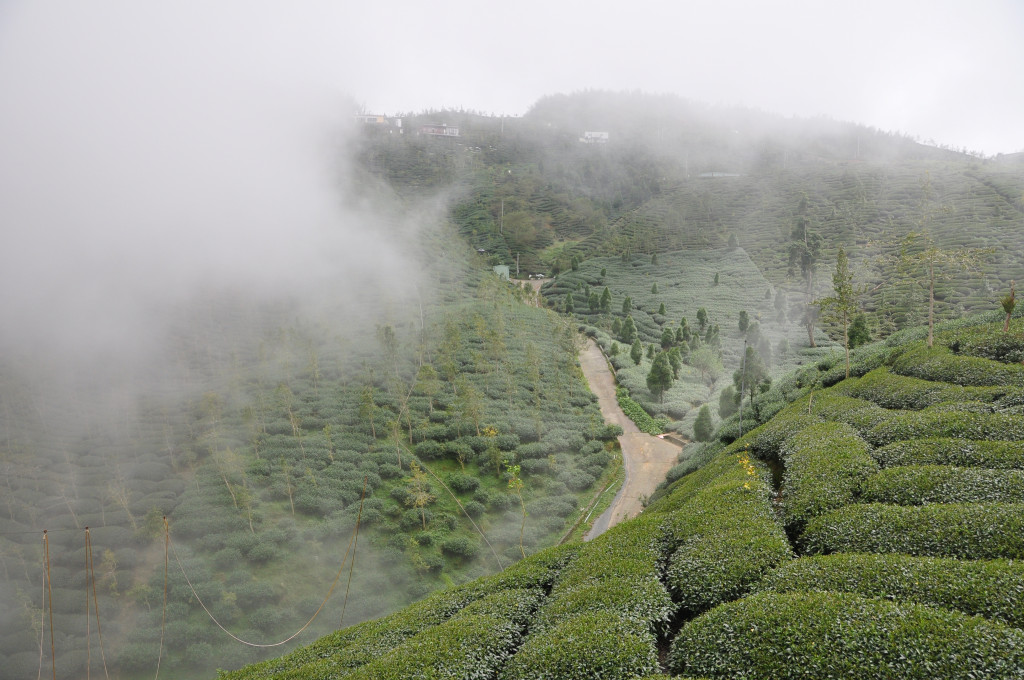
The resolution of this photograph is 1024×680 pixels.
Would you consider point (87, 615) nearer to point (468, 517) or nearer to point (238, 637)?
point (238, 637)

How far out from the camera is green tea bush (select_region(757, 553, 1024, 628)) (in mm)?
9734

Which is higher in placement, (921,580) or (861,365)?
(861,365)

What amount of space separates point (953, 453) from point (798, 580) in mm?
7841

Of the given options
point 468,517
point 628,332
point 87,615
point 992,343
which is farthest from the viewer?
point 628,332

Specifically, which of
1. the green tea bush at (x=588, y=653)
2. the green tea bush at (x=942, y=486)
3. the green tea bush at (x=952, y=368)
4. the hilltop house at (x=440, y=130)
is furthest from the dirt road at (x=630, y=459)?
the hilltop house at (x=440, y=130)

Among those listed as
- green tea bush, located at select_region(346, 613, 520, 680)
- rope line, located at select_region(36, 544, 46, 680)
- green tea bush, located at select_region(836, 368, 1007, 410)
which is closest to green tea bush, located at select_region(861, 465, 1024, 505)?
green tea bush, located at select_region(836, 368, 1007, 410)

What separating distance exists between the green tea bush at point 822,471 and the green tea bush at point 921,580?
3002 mm

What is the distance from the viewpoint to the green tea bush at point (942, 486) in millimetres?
13070

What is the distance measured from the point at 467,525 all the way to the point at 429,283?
132 feet

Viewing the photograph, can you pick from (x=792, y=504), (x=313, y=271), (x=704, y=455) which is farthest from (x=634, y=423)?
(x=313, y=271)

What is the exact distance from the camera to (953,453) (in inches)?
606

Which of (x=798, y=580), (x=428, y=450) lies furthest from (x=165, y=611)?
(x=798, y=580)

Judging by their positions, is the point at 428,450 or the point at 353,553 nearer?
the point at 353,553

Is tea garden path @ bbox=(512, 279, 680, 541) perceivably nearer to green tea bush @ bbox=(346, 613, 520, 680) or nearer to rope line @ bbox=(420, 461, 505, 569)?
rope line @ bbox=(420, 461, 505, 569)
